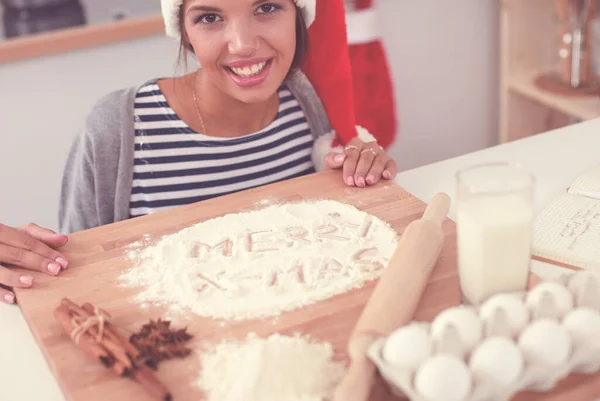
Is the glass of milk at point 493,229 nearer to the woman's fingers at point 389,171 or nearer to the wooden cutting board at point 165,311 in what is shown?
the wooden cutting board at point 165,311

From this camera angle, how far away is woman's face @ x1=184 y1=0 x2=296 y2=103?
1246 mm

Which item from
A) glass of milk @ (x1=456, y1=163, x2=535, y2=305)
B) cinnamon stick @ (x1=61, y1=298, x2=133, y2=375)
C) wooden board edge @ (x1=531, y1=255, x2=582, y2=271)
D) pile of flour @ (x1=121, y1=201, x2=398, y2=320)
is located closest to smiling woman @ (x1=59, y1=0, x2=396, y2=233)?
pile of flour @ (x1=121, y1=201, x2=398, y2=320)

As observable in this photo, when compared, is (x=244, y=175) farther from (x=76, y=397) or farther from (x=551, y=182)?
(x=76, y=397)

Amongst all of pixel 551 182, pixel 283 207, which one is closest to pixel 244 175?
pixel 283 207

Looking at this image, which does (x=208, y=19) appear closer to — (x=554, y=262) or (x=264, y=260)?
(x=264, y=260)

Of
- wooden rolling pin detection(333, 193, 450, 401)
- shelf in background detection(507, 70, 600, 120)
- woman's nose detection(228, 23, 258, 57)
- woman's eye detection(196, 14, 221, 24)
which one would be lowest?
shelf in background detection(507, 70, 600, 120)

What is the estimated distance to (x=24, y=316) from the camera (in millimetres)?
941

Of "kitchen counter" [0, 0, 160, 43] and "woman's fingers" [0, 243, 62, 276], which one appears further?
"kitchen counter" [0, 0, 160, 43]

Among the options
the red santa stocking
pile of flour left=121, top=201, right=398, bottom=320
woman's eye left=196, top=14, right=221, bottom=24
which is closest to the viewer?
pile of flour left=121, top=201, right=398, bottom=320

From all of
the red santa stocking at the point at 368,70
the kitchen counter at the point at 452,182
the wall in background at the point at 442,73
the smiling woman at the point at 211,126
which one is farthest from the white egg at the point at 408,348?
the wall in background at the point at 442,73

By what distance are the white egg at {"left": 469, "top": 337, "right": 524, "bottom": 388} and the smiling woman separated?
24.6 inches

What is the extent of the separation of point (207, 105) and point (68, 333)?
0.73 meters

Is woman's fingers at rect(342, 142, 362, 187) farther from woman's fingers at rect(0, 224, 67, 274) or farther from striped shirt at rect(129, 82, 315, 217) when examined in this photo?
woman's fingers at rect(0, 224, 67, 274)

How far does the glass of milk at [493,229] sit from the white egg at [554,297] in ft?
0.14
